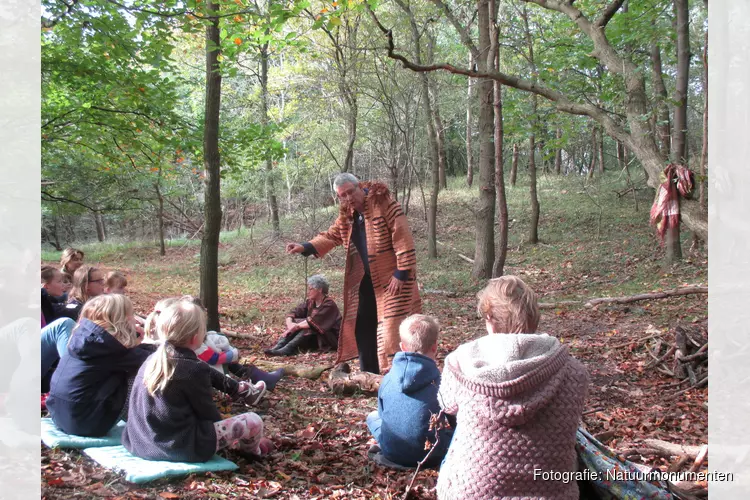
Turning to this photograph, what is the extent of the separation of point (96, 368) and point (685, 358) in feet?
16.6

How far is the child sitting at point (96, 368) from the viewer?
3.54 metres

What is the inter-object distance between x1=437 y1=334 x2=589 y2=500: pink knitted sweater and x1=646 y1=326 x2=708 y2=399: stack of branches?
3086 millimetres

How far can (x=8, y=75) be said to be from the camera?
696cm

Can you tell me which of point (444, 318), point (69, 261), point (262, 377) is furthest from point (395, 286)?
point (444, 318)

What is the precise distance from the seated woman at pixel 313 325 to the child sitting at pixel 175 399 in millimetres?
3977

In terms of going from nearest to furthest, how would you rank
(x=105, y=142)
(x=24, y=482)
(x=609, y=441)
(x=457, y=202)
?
(x=24, y=482) → (x=609, y=441) → (x=105, y=142) → (x=457, y=202)

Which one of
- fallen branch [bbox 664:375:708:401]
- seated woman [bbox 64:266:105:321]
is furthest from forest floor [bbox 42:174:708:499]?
seated woman [bbox 64:266:105:321]

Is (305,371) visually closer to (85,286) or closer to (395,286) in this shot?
A: (395,286)

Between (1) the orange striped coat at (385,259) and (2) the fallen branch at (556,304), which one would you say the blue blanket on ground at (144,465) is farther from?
(2) the fallen branch at (556,304)

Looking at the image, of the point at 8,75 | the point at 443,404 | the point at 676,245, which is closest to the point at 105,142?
the point at 8,75

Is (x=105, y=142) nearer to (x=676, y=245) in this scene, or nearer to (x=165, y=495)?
(x=165, y=495)

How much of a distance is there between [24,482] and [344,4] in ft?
18.4

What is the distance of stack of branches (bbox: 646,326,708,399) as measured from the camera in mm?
5109

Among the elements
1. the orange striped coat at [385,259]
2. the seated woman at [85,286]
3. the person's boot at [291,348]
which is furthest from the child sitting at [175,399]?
the person's boot at [291,348]
